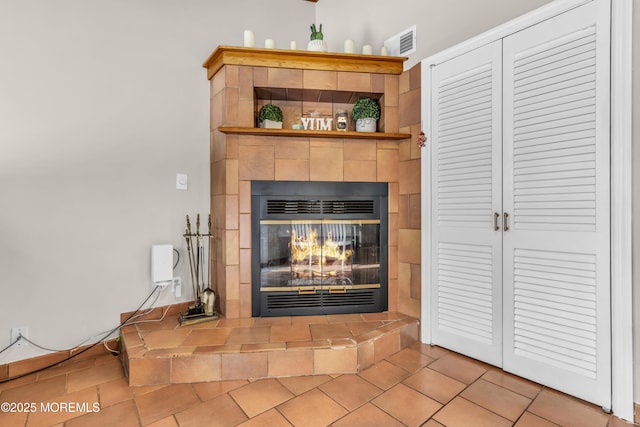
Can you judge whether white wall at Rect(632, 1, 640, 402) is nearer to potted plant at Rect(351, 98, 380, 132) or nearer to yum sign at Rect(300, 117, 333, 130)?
potted plant at Rect(351, 98, 380, 132)

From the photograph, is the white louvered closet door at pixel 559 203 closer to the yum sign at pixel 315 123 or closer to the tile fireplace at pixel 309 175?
the tile fireplace at pixel 309 175

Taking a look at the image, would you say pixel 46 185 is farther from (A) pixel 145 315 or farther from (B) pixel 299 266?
(B) pixel 299 266

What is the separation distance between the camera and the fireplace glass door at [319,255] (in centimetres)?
245

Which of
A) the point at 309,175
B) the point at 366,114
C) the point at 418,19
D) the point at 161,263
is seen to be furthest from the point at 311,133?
the point at 161,263

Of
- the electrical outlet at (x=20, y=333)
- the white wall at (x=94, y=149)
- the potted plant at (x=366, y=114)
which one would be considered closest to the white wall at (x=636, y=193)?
the potted plant at (x=366, y=114)

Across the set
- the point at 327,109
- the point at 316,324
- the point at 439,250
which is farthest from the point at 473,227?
the point at 327,109

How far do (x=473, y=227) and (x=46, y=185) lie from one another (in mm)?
2576

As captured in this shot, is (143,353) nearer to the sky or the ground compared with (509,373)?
nearer to the sky

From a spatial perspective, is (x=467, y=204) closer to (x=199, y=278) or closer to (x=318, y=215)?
(x=318, y=215)

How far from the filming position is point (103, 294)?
2.21 metres

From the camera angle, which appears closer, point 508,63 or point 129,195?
point 508,63

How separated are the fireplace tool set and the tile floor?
20.9 inches

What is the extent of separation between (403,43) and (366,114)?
0.58 meters

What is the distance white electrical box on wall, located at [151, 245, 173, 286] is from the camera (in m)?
2.28
